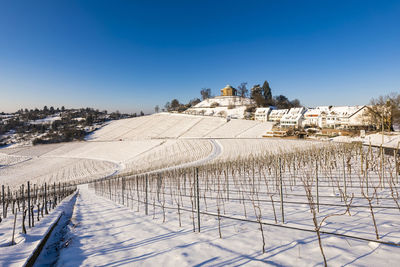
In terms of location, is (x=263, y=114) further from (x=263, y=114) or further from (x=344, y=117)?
(x=344, y=117)

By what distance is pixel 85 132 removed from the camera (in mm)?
81188

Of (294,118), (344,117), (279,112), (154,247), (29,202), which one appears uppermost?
(279,112)

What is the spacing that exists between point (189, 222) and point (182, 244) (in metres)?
1.34

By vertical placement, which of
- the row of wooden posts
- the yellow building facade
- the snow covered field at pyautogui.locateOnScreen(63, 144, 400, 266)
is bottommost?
the row of wooden posts

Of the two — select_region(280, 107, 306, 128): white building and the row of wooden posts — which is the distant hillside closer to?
select_region(280, 107, 306, 128): white building

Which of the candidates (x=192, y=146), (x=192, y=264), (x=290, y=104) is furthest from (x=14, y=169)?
(x=290, y=104)

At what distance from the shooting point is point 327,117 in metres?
54.2

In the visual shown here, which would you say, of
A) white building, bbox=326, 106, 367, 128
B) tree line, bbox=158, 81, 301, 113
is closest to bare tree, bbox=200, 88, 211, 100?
tree line, bbox=158, 81, 301, 113

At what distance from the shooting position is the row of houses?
46250mm

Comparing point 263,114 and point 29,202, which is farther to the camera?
point 263,114

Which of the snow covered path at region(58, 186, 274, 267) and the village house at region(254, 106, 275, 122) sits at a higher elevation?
the village house at region(254, 106, 275, 122)

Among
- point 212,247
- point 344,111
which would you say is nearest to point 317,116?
point 344,111

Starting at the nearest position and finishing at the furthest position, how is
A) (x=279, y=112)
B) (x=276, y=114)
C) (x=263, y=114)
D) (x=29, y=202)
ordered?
1. (x=29, y=202)
2. (x=279, y=112)
3. (x=276, y=114)
4. (x=263, y=114)

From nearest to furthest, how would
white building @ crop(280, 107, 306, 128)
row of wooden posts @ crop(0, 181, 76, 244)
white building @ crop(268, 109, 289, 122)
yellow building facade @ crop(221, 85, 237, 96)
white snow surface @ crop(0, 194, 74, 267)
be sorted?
white snow surface @ crop(0, 194, 74, 267) → row of wooden posts @ crop(0, 181, 76, 244) → white building @ crop(280, 107, 306, 128) → white building @ crop(268, 109, 289, 122) → yellow building facade @ crop(221, 85, 237, 96)
